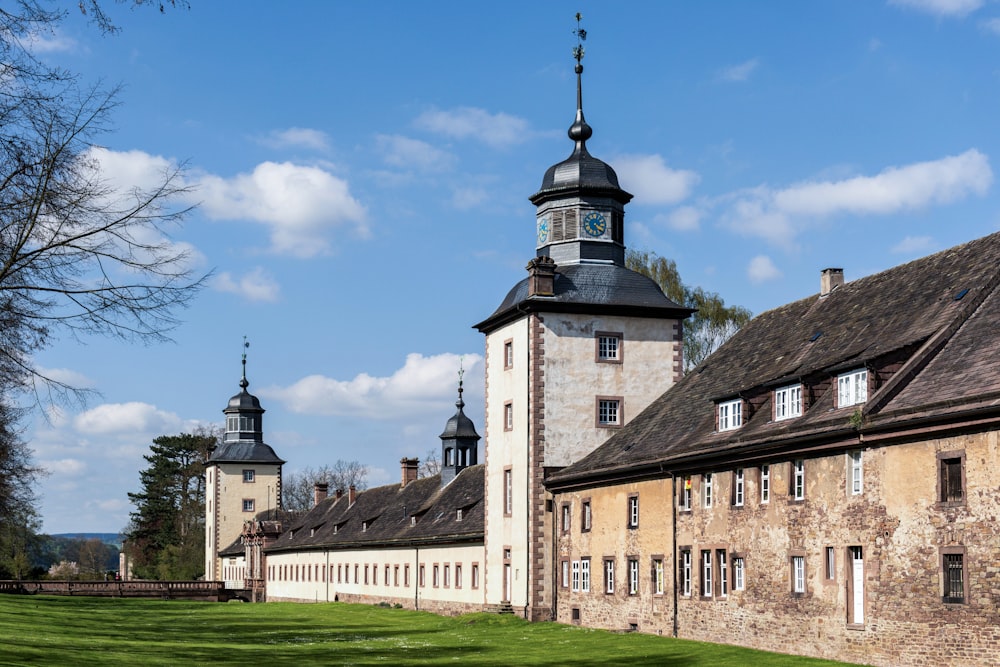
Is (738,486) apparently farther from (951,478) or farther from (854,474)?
(951,478)

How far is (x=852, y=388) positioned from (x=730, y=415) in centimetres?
632

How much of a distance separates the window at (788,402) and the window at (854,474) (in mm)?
3110

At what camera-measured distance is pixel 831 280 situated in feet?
138

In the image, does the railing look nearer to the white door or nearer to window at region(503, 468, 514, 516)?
window at region(503, 468, 514, 516)

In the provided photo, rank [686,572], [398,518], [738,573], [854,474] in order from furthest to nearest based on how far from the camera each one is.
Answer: [398,518] < [686,572] < [738,573] < [854,474]

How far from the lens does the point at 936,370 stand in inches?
1166

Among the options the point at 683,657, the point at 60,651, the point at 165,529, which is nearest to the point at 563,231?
the point at 683,657

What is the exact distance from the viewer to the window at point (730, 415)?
36.8 metres

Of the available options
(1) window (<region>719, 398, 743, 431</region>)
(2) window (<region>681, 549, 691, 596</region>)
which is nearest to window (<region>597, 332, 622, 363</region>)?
(1) window (<region>719, 398, 743, 431</region>)

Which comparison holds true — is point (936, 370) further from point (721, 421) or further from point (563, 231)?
point (563, 231)

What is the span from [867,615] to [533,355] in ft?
69.2

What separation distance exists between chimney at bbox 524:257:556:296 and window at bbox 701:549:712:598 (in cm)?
1439

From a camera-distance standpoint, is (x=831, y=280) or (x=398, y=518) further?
(x=398, y=518)

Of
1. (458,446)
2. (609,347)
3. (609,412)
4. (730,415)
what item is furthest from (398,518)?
(730,415)
